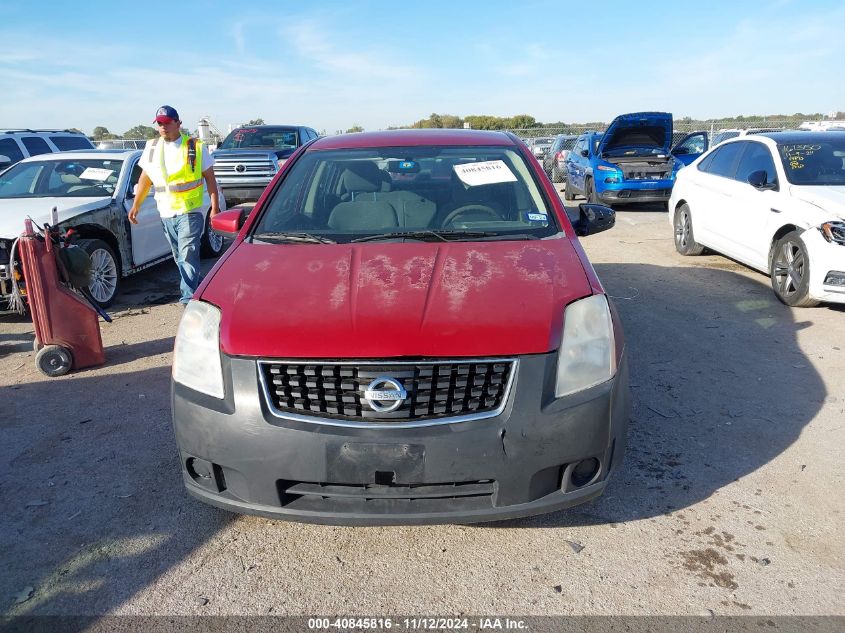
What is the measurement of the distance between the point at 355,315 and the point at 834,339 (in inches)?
181

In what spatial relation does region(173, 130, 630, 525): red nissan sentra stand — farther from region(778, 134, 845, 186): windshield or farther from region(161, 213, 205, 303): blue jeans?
region(778, 134, 845, 186): windshield

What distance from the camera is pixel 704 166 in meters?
8.44

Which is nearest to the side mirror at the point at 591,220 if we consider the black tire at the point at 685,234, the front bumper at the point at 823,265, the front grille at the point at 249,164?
the front bumper at the point at 823,265

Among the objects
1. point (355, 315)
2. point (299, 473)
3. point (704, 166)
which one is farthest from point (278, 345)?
point (704, 166)

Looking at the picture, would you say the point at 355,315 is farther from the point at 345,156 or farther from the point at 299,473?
the point at 345,156

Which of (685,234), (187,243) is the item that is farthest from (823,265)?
(187,243)

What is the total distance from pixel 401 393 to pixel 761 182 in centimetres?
589

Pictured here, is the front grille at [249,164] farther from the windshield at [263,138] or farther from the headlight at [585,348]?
the headlight at [585,348]

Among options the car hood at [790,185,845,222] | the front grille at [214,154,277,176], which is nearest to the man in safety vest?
the car hood at [790,185,845,222]

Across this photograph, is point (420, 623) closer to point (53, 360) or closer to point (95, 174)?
point (53, 360)

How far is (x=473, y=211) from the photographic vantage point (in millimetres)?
3600

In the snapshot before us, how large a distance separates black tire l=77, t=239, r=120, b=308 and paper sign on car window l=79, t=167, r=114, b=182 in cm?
100

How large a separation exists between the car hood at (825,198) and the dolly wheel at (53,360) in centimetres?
651

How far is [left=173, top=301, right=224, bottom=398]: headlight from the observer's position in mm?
2484
